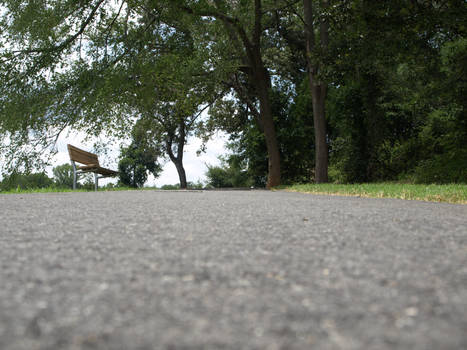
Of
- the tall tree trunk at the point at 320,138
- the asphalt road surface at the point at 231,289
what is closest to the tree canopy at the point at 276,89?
the tall tree trunk at the point at 320,138

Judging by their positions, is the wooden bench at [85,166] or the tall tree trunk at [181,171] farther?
the tall tree trunk at [181,171]

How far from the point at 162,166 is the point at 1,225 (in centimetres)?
2442

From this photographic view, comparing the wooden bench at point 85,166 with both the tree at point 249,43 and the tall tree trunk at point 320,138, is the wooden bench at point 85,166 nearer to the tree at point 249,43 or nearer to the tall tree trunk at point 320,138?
the tree at point 249,43

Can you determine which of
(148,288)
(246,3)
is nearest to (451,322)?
(148,288)

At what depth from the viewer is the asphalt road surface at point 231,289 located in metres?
1.04

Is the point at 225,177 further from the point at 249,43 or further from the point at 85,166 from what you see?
the point at 85,166

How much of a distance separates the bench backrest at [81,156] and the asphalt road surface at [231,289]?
860cm

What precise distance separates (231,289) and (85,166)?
1041 cm

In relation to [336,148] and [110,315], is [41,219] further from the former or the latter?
[336,148]

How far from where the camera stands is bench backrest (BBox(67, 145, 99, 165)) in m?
10.8

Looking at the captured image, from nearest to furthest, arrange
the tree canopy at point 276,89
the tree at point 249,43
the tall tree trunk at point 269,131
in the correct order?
the tree canopy at point 276,89, the tree at point 249,43, the tall tree trunk at point 269,131

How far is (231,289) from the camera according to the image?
4.67ft

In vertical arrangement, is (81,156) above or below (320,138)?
below

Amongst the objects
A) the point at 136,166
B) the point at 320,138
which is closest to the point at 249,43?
the point at 320,138
